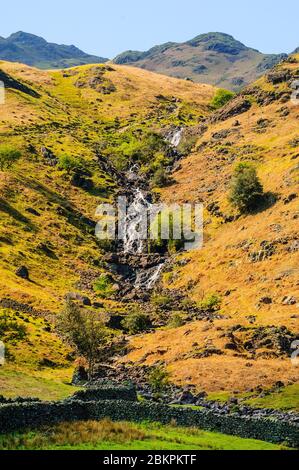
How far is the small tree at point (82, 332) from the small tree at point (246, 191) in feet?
165

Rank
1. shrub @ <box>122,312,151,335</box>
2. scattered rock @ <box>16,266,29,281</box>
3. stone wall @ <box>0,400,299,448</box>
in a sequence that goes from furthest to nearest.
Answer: scattered rock @ <box>16,266,29,281</box>
shrub @ <box>122,312,151,335</box>
stone wall @ <box>0,400,299,448</box>

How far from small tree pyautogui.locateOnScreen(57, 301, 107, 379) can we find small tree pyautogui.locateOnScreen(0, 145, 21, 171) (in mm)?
72457

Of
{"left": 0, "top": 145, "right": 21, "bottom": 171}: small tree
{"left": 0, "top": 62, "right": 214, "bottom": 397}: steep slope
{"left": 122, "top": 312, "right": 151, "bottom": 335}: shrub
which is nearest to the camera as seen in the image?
{"left": 0, "top": 62, "right": 214, "bottom": 397}: steep slope

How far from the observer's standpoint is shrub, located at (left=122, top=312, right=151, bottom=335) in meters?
89.3

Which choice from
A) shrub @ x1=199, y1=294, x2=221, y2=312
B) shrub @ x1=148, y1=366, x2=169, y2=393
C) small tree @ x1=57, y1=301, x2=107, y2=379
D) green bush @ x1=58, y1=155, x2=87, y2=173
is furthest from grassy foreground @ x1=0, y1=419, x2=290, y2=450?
green bush @ x1=58, y1=155, x2=87, y2=173

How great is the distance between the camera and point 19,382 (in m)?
61.2

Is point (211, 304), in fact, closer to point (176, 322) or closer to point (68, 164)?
point (176, 322)

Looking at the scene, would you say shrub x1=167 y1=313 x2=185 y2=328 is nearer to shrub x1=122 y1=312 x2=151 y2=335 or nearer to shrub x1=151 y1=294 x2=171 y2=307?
shrub x1=122 y1=312 x2=151 y2=335

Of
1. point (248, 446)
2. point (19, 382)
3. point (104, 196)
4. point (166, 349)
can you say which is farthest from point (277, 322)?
point (104, 196)

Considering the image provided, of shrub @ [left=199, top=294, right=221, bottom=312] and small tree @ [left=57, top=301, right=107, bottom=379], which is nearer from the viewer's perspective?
small tree @ [left=57, top=301, right=107, bottom=379]

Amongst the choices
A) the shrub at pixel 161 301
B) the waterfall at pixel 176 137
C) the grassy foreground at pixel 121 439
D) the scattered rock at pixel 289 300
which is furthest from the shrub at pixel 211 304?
the waterfall at pixel 176 137

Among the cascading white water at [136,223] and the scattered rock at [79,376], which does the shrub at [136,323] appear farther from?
the cascading white water at [136,223]
